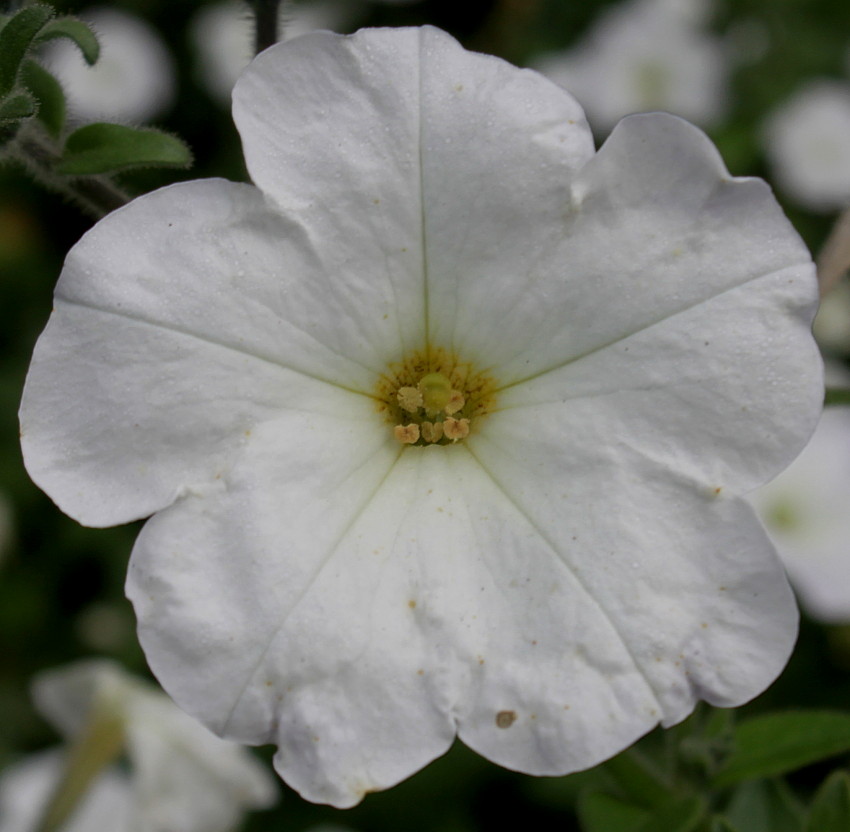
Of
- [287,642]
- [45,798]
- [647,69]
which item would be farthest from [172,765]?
[647,69]

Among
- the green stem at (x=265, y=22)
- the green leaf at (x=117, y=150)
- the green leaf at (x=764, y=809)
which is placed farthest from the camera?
the green leaf at (x=764, y=809)

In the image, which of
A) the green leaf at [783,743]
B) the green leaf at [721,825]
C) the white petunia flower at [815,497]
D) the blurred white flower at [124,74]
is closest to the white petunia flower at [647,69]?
the blurred white flower at [124,74]

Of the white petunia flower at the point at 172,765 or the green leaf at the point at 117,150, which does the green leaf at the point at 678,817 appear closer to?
the white petunia flower at the point at 172,765

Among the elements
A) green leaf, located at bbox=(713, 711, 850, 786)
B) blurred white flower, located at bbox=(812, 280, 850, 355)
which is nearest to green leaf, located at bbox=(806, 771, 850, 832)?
green leaf, located at bbox=(713, 711, 850, 786)

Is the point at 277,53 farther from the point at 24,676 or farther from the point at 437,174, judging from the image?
the point at 24,676

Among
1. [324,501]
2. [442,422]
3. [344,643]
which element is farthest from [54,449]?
[442,422]

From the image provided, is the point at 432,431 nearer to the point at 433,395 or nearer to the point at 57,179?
the point at 433,395
